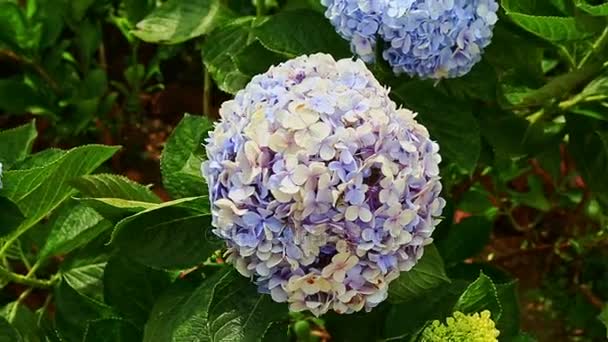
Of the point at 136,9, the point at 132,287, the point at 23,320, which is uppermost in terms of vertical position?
the point at 136,9

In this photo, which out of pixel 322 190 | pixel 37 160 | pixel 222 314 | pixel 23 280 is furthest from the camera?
pixel 23 280

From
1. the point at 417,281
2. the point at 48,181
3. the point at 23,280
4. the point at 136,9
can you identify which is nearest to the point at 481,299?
the point at 417,281

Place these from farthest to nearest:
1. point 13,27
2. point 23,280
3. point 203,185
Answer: point 13,27
point 23,280
point 203,185

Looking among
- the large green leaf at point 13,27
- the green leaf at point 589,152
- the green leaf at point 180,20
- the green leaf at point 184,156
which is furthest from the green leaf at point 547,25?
the large green leaf at point 13,27

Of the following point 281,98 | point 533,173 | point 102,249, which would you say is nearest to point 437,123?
point 281,98

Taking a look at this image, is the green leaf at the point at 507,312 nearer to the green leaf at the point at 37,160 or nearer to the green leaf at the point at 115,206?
the green leaf at the point at 115,206

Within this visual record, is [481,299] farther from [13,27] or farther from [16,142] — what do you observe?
[13,27]
